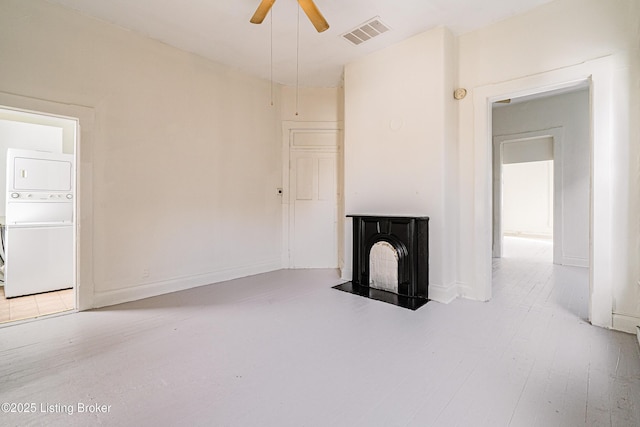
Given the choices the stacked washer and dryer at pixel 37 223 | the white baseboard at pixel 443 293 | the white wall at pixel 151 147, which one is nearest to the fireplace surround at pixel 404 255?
the white baseboard at pixel 443 293

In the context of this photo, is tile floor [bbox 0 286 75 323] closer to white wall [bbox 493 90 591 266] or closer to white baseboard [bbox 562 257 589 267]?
white baseboard [bbox 562 257 589 267]

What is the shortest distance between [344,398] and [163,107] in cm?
365

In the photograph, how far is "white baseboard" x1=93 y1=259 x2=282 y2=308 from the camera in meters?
3.01

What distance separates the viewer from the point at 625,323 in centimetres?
232

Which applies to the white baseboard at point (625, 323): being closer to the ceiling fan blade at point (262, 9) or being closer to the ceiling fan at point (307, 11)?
the ceiling fan at point (307, 11)

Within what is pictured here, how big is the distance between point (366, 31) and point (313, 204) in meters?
2.65

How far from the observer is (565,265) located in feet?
16.0

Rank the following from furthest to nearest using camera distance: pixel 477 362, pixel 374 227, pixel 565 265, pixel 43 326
Result: 1. pixel 565 265
2. pixel 374 227
3. pixel 43 326
4. pixel 477 362

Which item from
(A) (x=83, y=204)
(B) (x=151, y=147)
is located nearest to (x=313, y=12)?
(B) (x=151, y=147)

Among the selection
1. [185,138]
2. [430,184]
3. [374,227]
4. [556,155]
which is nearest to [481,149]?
[430,184]

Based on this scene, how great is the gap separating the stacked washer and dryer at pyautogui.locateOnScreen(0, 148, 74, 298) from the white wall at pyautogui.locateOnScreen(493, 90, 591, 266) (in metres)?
8.00

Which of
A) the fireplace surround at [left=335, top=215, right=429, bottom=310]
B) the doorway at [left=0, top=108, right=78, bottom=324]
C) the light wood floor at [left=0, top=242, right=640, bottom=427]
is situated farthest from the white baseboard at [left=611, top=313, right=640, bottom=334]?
the doorway at [left=0, top=108, right=78, bottom=324]

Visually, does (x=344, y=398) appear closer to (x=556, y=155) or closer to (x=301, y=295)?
(x=301, y=295)

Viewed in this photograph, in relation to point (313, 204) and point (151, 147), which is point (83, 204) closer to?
point (151, 147)
